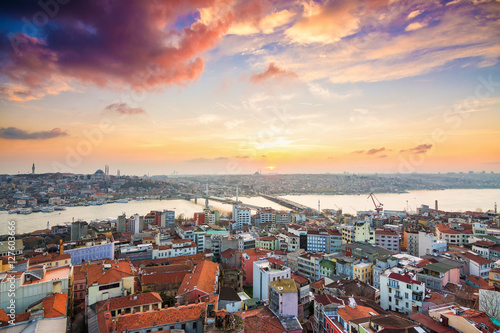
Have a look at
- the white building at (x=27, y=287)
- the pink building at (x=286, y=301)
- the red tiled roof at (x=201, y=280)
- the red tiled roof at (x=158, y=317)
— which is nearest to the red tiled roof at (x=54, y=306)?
the white building at (x=27, y=287)

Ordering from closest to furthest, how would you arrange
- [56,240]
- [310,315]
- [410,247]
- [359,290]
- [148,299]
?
[148,299], [310,315], [359,290], [410,247], [56,240]

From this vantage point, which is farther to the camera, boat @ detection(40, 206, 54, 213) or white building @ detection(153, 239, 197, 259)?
boat @ detection(40, 206, 54, 213)

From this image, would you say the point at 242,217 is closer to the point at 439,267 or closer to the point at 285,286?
the point at 439,267

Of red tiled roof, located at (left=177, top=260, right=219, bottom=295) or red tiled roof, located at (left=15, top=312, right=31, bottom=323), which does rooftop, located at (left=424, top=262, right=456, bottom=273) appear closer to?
red tiled roof, located at (left=177, top=260, right=219, bottom=295)

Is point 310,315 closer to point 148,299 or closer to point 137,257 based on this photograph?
point 148,299

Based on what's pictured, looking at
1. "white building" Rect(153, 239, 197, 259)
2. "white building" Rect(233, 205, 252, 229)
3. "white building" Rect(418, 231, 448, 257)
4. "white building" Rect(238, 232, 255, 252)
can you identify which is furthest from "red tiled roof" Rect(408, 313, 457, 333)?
"white building" Rect(233, 205, 252, 229)

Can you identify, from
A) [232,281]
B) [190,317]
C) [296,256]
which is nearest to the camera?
[190,317]

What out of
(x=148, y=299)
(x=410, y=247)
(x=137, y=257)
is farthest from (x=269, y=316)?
(x=410, y=247)
